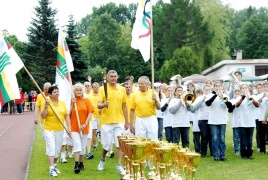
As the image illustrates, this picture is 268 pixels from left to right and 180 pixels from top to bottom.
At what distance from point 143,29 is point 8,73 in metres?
2.94

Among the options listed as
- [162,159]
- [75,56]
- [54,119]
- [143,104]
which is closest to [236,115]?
[143,104]

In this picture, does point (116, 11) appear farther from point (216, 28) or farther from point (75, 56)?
point (75, 56)

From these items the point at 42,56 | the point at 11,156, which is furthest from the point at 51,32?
the point at 11,156

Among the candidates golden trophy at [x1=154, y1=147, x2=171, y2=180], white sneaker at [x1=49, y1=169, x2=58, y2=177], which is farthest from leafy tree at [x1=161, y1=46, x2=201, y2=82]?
golden trophy at [x1=154, y1=147, x2=171, y2=180]

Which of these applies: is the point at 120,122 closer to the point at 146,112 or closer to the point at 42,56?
the point at 146,112

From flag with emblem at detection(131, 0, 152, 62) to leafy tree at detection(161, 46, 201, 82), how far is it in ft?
184

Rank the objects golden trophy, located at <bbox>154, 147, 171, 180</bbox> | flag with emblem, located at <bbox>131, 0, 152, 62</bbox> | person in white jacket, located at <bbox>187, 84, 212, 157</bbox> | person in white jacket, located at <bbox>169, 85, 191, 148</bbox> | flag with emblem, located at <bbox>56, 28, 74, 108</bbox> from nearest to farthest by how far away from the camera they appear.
Answer: golden trophy, located at <bbox>154, 147, 171, 180</bbox>, flag with emblem, located at <bbox>131, 0, 152, 62</bbox>, flag with emblem, located at <bbox>56, 28, 74, 108</bbox>, person in white jacket, located at <bbox>169, 85, 191, 148</bbox>, person in white jacket, located at <bbox>187, 84, 212, 157</bbox>

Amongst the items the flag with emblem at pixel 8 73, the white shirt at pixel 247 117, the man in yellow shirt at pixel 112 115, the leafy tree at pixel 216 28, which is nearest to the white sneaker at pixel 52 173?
the man in yellow shirt at pixel 112 115

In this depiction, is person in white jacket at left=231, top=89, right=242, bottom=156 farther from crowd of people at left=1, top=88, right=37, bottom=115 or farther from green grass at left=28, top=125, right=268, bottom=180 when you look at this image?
crowd of people at left=1, top=88, right=37, bottom=115

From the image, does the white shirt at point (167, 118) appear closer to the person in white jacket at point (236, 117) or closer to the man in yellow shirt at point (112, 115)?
the person in white jacket at point (236, 117)

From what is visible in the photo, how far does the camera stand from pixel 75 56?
54.1 metres

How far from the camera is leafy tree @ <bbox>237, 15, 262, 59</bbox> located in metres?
90.8

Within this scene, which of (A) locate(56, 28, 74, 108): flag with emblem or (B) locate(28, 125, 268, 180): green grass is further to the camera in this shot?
(A) locate(56, 28, 74, 108): flag with emblem

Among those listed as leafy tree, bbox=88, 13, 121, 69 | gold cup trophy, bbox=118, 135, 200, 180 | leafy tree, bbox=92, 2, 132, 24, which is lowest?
gold cup trophy, bbox=118, 135, 200, 180
